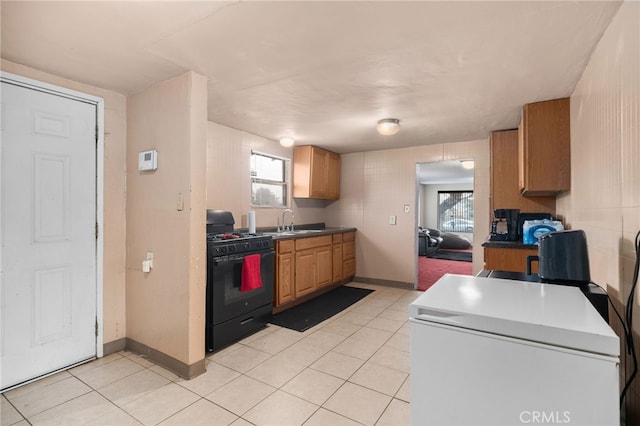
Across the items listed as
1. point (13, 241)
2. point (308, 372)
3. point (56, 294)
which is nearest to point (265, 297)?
point (308, 372)

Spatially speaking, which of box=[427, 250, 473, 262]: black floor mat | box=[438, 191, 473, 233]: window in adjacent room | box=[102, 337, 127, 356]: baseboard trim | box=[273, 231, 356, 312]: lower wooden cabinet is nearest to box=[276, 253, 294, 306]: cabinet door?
box=[273, 231, 356, 312]: lower wooden cabinet

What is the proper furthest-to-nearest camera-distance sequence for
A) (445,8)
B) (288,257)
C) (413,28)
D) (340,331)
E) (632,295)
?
(288,257) → (340,331) → (413,28) → (445,8) → (632,295)

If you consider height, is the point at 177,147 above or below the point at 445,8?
below

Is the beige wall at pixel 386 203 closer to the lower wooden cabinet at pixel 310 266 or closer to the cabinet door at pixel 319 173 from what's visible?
the lower wooden cabinet at pixel 310 266

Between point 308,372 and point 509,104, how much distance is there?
2.80 metres

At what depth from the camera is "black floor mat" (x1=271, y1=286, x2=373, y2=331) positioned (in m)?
3.26

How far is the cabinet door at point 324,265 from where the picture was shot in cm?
411

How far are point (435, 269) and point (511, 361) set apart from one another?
556 centimetres

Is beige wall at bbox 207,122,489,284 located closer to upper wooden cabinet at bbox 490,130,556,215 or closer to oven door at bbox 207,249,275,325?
upper wooden cabinet at bbox 490,130,556,215

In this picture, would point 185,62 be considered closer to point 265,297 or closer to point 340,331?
point 265,297

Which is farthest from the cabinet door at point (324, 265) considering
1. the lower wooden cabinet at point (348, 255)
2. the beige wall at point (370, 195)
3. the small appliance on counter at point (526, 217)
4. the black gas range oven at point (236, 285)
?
the small appliance on counter at point (526, 217)

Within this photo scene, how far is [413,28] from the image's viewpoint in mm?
1611

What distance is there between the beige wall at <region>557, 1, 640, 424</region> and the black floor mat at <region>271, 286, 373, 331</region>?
2404 millimetres

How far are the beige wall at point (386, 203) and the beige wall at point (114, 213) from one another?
3.35 m
